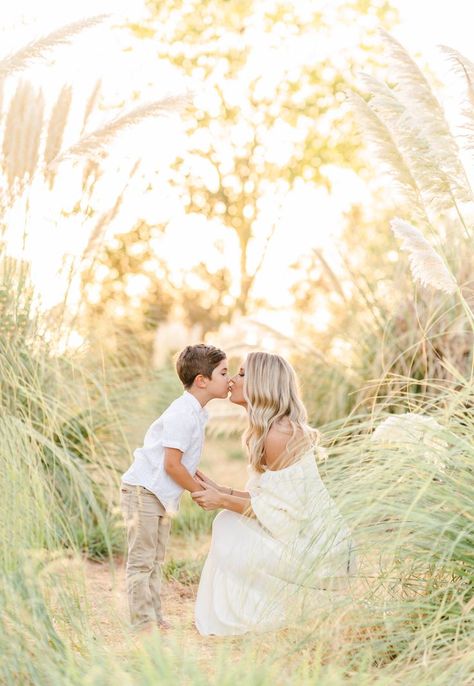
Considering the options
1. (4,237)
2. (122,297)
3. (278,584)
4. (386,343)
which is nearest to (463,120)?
(278,584)

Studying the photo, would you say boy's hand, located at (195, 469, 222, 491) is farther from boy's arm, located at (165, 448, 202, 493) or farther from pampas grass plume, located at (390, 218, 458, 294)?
pampas grass plume, located at (390, 218, 458, 294)

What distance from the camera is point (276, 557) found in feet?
11.7

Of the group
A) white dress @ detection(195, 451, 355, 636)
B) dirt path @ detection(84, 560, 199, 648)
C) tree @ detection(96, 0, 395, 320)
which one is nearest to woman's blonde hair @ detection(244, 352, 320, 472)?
white dress @ detection(195, 451, 355, 636)

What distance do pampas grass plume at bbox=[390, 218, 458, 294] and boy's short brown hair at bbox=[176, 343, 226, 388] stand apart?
1.02m

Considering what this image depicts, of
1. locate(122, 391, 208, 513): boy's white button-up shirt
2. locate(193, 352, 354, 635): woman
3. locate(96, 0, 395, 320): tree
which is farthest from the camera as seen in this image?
locate(96, 0, 395, 320): tree

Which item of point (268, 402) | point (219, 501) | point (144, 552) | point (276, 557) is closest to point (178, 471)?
point (219, 501)

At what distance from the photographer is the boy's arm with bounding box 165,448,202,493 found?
398 cm

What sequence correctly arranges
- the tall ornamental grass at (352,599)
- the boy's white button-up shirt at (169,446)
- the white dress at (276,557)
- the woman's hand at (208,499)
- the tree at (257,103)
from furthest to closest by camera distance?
the tree at (257,103)
the boy's white button-up shirt at (169,446)
the woman's hand at (208,499)
the white dress at (276,557)
the tall ornamental grass at (352,599)

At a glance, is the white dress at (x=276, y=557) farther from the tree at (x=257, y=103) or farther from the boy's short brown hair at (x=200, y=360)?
the tree at (x=257, y=103)

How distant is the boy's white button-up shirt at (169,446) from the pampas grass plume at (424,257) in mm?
1113

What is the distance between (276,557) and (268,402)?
72 cm

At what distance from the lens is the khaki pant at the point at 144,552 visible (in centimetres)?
393

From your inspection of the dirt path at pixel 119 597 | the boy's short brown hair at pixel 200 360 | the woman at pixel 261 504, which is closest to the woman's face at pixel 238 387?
the woman at pixel 261 504

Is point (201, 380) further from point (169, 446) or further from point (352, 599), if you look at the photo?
point (352, 599)
